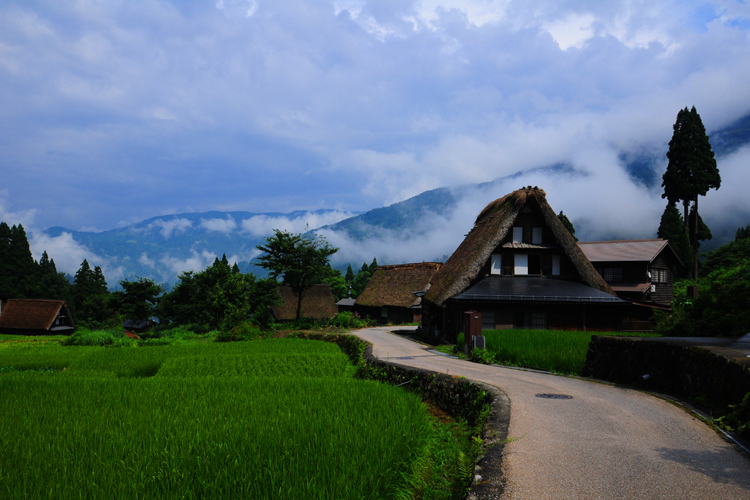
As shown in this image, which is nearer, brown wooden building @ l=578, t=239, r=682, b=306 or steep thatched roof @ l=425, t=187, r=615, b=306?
steep thatched roof @ l=425, t=187, r=615, b=306

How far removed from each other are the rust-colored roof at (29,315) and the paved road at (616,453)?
52400 mm

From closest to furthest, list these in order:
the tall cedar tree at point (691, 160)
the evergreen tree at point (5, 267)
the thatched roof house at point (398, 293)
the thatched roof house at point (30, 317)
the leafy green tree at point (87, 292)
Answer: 1. the tall cedar tree at point (691, 160)
2. the thatched roof house at point (398, 293)
3. the thatched roof house at point (30, 317)
4. the leafy green tree at point (87, 292)
5. the evergreen tree at point (5, 267)

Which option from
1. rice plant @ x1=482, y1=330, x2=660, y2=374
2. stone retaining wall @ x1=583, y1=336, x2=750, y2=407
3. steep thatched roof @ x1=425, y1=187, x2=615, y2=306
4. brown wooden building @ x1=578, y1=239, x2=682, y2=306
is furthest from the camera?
brown wooden building @ x1=578, y1=239, x2=682, y2=306

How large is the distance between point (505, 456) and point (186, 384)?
23.7 feet

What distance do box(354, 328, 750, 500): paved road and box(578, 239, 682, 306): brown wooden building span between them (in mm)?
29958

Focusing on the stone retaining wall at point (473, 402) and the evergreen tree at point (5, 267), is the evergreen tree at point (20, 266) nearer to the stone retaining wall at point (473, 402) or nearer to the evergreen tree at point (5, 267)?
the evergreen tree at point (5, 267)

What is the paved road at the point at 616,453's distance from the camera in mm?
4238

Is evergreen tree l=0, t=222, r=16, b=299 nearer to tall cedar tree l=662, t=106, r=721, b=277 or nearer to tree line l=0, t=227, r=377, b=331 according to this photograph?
tree line l=0, t=227, r=377, b=331

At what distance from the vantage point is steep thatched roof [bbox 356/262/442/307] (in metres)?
43.8

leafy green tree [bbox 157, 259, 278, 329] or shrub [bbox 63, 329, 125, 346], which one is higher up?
leafy green tree [bbox 157, 259, 278, 329]

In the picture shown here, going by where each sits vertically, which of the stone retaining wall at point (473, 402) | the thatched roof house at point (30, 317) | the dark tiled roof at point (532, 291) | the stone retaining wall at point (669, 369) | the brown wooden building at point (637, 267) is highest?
the brown wooden building at point (637, 267)

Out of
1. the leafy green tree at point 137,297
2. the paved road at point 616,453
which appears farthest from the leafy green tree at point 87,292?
the paved road at point 616,453

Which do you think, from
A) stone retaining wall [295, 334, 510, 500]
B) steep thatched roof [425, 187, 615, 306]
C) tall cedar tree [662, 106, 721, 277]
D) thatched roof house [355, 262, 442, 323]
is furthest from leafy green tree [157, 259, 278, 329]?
tall cedar tree [662, 106, 721, 277]

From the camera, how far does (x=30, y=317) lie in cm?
4522
